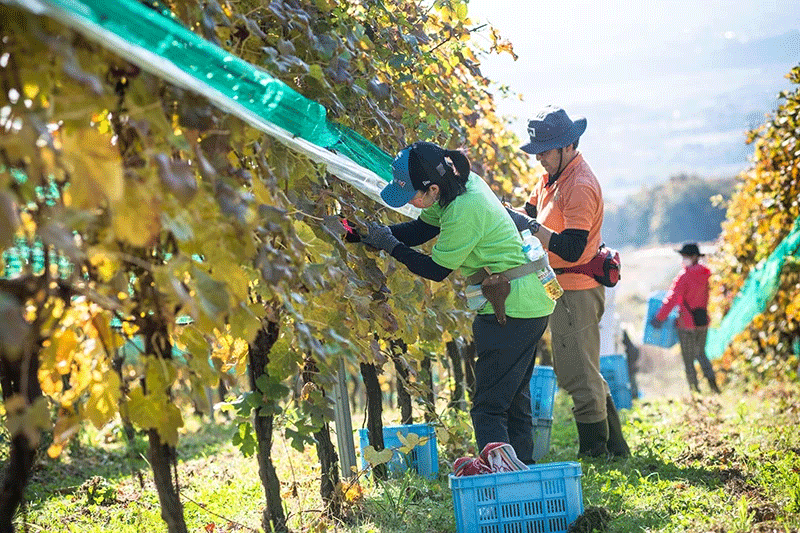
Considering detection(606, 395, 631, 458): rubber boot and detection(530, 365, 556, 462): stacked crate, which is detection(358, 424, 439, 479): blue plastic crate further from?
detection(606, 395, 631, 458): rubber boot

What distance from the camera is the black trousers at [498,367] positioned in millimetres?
3756

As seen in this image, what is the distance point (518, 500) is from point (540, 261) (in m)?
1.05

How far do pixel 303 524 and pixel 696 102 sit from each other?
73.4 metres

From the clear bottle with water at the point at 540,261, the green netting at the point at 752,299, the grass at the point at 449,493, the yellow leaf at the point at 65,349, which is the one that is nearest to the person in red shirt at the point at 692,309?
the green netting at the point at 752,299

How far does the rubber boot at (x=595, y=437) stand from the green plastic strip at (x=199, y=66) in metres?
2.30

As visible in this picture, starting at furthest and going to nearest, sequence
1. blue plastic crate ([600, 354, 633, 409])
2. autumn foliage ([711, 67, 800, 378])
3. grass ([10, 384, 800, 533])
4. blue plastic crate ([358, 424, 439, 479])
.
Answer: autumn foliage ([711, 67, 800, 378]), blue plastic crate ([600, 354, 633, 409]), blue plastic crate ([358, 424, 439, 479]), grass ([10, 384, 800, 533])

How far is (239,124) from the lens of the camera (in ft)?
8.23

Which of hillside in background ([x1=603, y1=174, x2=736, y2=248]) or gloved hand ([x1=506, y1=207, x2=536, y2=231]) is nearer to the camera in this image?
gloved hand ([x1=506, y1=207, x2=536, y2=231])

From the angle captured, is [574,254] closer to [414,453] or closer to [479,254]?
[479,254]

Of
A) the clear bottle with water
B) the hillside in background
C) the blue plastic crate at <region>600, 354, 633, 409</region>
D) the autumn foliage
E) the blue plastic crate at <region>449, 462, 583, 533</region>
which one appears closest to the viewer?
the blue plastic crate at <region>449, 462, 583, 533</region>

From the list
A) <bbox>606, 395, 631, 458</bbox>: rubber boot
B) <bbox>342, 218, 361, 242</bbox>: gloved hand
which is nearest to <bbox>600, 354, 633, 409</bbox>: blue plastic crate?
<bbox>606, 395, 631, 458</bbox>: rubber boot

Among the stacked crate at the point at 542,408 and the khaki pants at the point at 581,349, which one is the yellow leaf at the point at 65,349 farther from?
the stacked crate at the point at 542,408

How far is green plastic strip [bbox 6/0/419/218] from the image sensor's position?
201 cm

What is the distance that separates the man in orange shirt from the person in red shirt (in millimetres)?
4599
